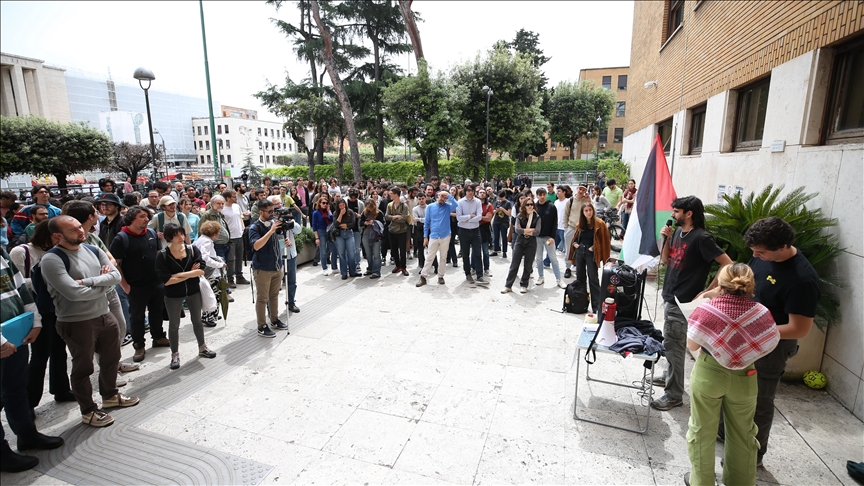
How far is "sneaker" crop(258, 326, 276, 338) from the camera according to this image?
19.0ft

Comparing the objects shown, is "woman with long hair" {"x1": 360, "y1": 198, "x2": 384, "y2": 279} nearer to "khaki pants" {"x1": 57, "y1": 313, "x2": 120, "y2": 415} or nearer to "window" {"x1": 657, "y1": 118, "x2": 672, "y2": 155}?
"khaki pants" {"x1": 57, "y1": 313, "x2": 120, "y2": 415}

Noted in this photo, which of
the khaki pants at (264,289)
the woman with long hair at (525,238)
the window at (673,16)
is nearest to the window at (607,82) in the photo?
the window at (673,16)

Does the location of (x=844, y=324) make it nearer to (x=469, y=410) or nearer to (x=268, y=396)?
(x=469, y=410)

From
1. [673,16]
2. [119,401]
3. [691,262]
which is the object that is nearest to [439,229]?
[691,262]

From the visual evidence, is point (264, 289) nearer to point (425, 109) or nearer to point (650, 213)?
point (650, 213)

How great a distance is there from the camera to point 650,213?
5.24 m

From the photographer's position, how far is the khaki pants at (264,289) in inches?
226

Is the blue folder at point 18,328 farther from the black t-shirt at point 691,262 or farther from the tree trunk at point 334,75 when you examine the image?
the tree trunk at point 334,75

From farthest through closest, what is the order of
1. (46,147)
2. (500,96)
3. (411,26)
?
(500,96), (46,147), (411,26)

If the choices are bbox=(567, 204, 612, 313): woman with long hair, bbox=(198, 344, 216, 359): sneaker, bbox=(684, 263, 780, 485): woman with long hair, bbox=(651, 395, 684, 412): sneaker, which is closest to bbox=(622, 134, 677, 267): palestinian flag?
bbox=(567, 204, 612, 313): woman with long hair

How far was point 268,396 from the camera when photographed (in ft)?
14.1

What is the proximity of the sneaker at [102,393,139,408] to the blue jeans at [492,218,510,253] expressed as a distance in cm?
837

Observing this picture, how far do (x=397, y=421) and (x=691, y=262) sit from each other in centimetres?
317

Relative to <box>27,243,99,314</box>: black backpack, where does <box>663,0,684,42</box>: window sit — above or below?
above
